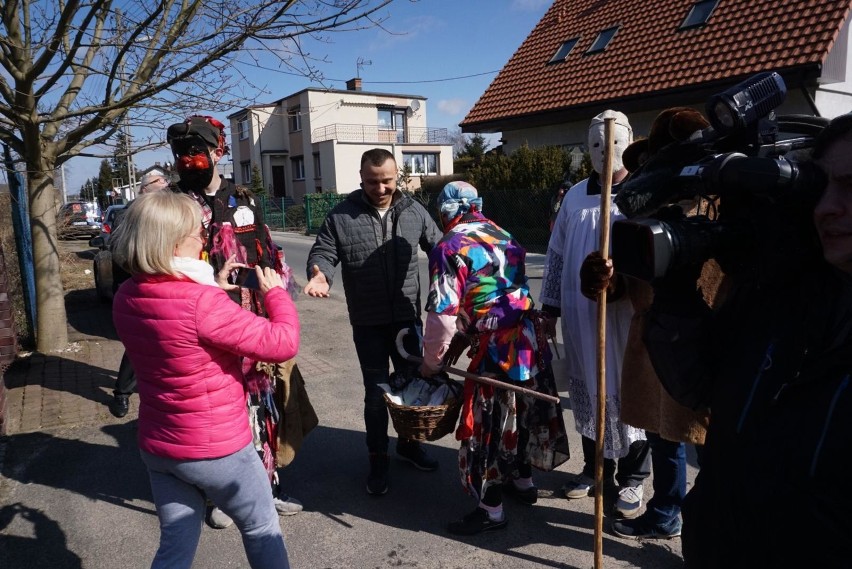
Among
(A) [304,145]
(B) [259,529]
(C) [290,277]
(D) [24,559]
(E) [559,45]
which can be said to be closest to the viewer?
(B) [259,529]

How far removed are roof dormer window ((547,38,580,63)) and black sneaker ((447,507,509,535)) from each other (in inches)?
614

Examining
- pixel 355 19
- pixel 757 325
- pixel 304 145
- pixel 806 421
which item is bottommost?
pixel 806 421

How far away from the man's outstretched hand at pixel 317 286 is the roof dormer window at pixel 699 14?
1353cm

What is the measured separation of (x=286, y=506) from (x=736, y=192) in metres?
2.81

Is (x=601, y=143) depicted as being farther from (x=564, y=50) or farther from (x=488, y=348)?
(x=564, y=50)

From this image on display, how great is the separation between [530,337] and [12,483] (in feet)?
10.4

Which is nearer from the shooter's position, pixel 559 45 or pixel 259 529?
pixel 259 529

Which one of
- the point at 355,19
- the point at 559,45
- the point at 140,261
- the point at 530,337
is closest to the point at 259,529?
the point at 140,261

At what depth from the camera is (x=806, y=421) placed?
45.1 inches

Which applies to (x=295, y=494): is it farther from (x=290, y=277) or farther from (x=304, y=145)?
(x=304, y=145)

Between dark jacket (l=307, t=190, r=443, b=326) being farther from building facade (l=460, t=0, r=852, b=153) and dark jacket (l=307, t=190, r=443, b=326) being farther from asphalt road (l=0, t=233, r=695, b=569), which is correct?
building facade (l=460, t=0, r=852, b=153)

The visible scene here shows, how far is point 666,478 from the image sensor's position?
9.43ft

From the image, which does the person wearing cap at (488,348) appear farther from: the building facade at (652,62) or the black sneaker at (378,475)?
the building facade at (652,62)

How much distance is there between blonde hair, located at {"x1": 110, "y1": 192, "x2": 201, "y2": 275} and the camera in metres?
2.03
